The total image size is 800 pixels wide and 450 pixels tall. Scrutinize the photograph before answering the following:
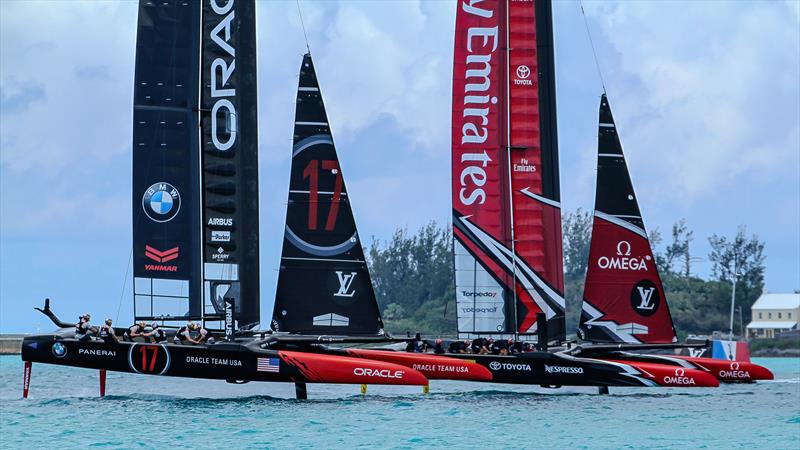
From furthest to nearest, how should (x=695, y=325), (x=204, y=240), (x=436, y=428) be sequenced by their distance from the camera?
(x=695, y=325), (x=204, y=240), (x=436, y=428)

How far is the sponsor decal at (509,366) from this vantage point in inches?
1212

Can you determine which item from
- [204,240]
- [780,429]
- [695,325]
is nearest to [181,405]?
[204,240]

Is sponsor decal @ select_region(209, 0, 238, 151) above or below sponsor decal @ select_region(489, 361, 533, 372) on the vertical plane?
above

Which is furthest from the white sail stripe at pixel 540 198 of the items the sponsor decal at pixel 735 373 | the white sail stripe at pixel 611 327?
the sponsor decal at pixel 735 373

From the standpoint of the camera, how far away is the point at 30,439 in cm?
2411

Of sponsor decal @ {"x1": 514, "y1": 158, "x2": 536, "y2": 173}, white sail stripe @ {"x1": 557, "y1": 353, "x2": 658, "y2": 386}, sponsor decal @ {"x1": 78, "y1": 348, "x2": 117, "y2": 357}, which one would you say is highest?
sponsor decal @ {"x1": 514, "y1": 158, "x2": 536, "y2": 173}

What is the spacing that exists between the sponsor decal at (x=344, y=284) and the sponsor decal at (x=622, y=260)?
660 cm

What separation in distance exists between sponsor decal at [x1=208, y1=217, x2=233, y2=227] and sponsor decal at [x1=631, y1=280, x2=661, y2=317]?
978 cm

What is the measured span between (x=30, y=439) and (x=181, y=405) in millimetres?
6693

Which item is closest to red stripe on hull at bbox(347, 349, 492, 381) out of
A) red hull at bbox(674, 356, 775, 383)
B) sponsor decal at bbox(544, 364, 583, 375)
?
sponsor decal at bbox(544, 364, 583, 375)

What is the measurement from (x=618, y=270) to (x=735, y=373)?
12.1ft

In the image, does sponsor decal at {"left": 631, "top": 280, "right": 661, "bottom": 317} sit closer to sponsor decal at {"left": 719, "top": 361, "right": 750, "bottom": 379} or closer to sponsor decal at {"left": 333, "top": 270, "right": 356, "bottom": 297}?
sponsor decal at {"left": 719, "top": 361, "right": 750, "bottom": 379}

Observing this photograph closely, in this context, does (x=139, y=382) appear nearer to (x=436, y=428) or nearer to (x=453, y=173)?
(x=453, y=173)

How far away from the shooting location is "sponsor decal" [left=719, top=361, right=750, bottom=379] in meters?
34.7
